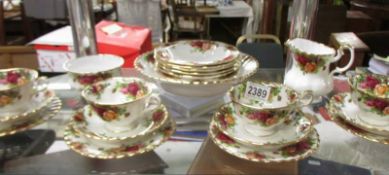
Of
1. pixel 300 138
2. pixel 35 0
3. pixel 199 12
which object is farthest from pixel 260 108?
pixel 199 12

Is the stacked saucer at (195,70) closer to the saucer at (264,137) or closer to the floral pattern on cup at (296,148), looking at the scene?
the saucer at (264,137)

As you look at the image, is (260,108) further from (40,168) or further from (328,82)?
(40,168)

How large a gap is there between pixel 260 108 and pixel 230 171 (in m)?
0.11

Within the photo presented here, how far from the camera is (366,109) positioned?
1.82 feet

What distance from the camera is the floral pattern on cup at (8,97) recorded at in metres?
0.55

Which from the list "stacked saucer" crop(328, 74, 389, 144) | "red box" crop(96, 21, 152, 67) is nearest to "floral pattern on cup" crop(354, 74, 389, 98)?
"stacked saucer" crop(328, 74, 389, 144)

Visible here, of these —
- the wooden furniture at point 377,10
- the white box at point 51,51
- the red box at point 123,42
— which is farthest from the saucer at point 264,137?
the wooden furniture at point 377,10

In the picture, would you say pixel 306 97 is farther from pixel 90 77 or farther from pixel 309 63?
pixel 90 77

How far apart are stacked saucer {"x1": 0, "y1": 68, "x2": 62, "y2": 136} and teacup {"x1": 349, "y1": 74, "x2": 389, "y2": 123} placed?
549mm

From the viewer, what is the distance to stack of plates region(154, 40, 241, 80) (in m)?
0.59

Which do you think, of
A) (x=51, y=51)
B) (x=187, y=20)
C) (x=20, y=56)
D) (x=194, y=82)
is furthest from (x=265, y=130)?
(x=187, y=20)

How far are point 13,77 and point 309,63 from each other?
0.55 meters

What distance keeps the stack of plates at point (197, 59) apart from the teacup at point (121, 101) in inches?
2.3

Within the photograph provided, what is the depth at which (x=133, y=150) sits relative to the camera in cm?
50
